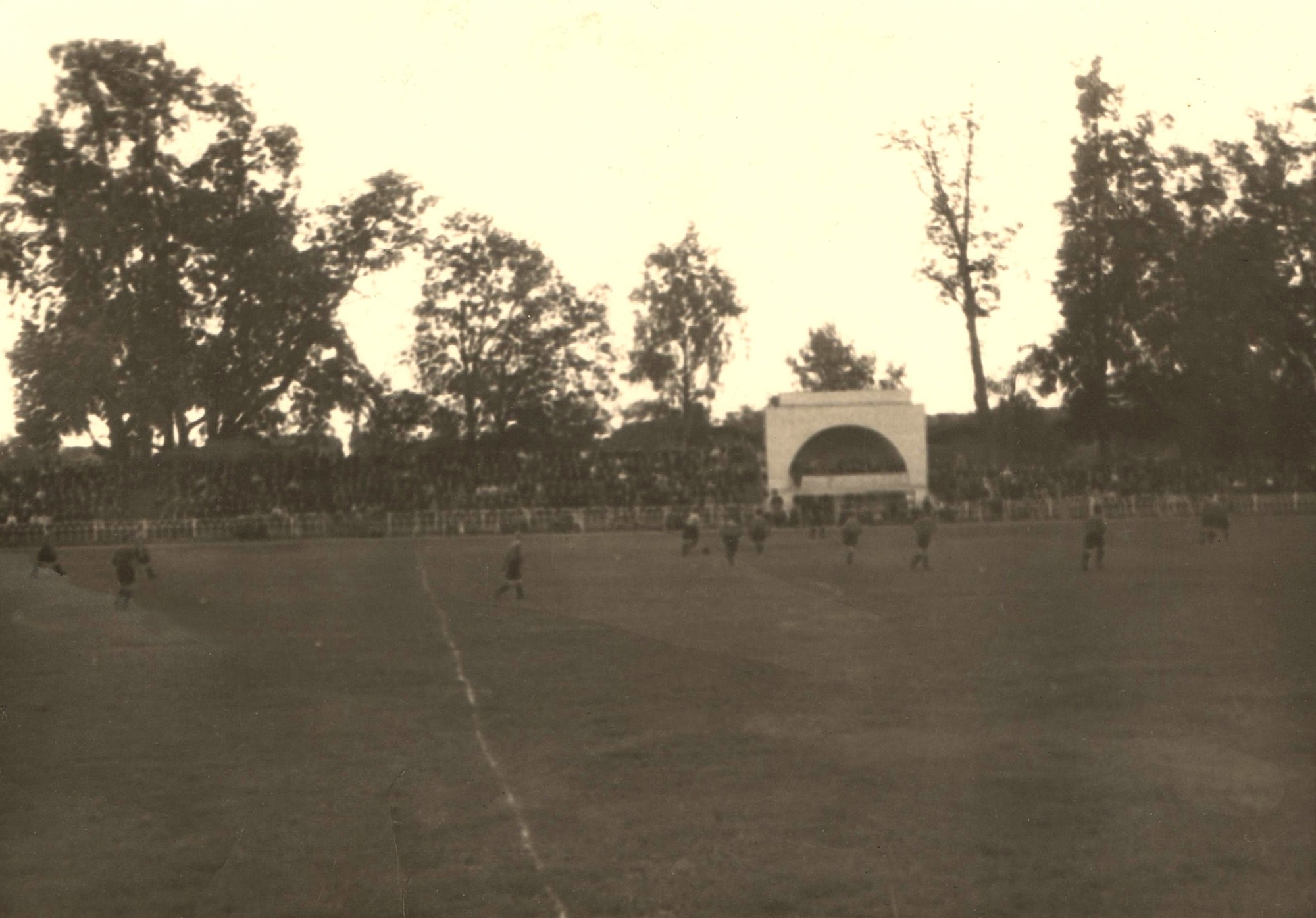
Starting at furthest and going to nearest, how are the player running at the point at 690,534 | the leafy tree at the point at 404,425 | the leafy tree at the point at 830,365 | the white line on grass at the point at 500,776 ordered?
1. the leafy tree at the point at 830,365
2. the leafy tree at the point at 404,425
3. the player running at the point at 690,534
4. the white line on grass at the point at 500,776

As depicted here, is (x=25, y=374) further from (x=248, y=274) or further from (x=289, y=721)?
(x=289, y=721)

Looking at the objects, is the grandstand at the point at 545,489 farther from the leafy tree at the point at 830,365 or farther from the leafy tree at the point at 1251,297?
the leafy tree at the point at 830,365

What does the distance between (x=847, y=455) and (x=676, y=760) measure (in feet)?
144

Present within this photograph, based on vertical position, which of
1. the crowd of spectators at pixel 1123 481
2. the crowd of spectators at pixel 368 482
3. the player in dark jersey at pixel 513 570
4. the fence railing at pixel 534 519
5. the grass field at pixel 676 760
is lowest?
the grass field at pixel 676 760

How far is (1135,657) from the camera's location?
1375 centimetres

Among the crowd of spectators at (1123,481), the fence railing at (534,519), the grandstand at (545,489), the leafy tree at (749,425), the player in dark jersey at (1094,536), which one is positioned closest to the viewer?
the player in dark jersey at (1094,536)

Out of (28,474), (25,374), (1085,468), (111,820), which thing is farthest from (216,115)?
(1085,468)

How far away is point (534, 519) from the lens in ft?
144

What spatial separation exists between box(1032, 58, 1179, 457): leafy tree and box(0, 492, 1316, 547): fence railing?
4.60 metres

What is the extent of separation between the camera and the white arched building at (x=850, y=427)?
48812mm

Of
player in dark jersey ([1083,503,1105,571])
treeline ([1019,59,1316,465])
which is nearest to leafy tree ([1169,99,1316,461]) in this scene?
treeline ([1019,59,1316,465])

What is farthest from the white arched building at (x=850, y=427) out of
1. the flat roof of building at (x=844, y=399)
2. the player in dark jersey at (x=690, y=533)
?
the player in dark jersey at (x=690, y=533)

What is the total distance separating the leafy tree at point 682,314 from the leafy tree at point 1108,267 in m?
11.6

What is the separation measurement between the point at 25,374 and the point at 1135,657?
68.4 ft
